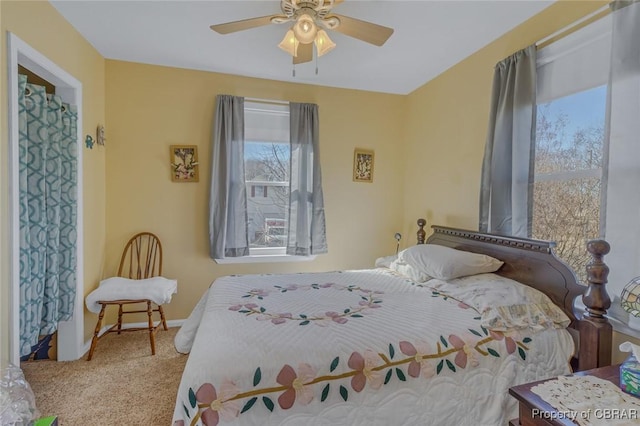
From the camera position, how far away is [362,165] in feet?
11.7

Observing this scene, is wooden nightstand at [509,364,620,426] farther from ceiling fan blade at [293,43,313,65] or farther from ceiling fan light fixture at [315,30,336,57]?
ceiling fan blade at [293,43,313,65]

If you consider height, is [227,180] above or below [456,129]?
below

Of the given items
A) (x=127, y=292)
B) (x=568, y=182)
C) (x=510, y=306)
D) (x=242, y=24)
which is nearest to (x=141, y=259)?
(x=127, y=292)

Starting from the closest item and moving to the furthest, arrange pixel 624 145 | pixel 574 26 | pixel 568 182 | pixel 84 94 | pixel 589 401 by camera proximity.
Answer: pixel 589 401
pixel 624 145
pixel 574 26
pixel 568 182
pixel 84 94

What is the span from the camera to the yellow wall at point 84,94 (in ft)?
5.43

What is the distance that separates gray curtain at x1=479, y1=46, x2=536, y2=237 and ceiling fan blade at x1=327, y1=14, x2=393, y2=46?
101 cm

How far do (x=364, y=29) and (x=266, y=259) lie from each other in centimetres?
235

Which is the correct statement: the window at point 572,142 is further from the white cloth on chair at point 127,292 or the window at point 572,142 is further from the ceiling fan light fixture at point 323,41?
the white cloth on chair at point 127,292

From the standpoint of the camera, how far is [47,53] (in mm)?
2023

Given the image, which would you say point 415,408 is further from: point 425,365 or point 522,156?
point 522,156

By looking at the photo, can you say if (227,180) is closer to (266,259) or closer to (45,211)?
(266,259)

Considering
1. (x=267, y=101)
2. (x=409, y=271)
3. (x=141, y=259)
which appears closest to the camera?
(x=409, y=271)

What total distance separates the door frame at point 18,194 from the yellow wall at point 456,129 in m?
3.10

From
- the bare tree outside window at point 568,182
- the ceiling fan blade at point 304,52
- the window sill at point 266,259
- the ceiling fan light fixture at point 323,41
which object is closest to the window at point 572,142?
the bare tree outside window at point 568,182
